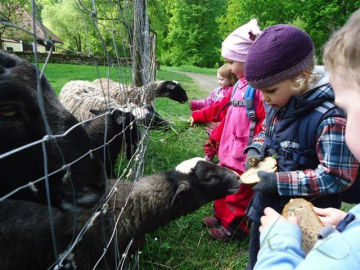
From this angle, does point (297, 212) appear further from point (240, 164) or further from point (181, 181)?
point (240, 164)

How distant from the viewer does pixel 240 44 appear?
10.1 ft

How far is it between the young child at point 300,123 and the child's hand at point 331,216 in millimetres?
437

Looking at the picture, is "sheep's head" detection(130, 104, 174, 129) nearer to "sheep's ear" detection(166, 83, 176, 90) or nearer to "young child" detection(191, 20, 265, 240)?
"young child" detection(191, 20, 265, 240)

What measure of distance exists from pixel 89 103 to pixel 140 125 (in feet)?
4.46

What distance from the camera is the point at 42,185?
Answer: 1.69 metres

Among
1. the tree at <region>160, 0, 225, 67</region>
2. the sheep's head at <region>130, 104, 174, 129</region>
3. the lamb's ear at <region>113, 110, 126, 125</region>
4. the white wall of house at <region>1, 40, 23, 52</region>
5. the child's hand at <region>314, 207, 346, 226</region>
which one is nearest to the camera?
the child's hand at <region>314, 207, 346, 226</region>

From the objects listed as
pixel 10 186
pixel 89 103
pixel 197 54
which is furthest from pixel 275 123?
pixel 197 54

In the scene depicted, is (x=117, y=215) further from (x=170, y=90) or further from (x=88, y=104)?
(x=170, y=90)

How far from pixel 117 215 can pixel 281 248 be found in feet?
5.51

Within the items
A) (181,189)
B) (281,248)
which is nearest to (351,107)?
(281,248)

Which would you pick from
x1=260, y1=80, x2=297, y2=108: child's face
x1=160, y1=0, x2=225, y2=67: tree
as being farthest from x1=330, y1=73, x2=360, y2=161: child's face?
x1=160, y1=0, x2=225, y2=67: tree

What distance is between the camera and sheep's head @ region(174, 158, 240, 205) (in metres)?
2.88

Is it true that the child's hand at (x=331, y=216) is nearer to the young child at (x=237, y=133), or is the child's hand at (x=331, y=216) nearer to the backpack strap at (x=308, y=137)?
the backpack strap at (x=308, y=137)

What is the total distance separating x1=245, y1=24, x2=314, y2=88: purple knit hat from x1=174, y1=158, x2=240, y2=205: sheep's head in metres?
1.11
